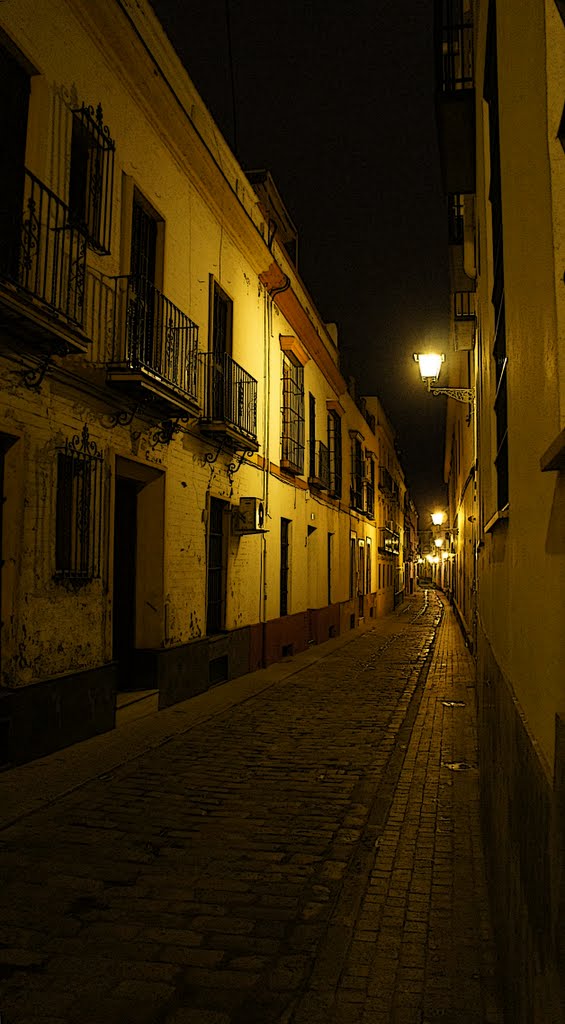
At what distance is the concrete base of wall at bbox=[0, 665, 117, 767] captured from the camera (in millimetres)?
6316

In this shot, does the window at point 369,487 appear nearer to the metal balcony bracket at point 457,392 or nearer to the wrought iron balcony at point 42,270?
the metal balcony bracket at point 457,392

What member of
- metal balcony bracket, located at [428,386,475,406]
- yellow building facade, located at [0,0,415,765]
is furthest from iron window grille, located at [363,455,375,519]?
metal balcony bracket, located at [428,386,475,406]

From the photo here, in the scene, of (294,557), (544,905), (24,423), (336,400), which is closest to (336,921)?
(544,905)

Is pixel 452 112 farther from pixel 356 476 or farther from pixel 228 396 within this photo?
pixel 356 476

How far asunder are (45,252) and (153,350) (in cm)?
240

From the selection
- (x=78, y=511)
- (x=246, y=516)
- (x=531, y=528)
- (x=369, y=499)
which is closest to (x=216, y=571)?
(x=246, y=516)

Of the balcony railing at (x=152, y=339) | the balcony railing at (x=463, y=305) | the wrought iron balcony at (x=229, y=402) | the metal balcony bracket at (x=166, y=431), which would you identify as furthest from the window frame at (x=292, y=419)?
the metal balcony bracket at (x=166, y=431)

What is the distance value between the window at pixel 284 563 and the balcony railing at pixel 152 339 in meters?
6.00

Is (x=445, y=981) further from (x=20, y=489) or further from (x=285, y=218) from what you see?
(x=285, y=218)

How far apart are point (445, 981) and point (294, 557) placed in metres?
13.5

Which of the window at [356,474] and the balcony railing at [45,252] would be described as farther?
the window at [356,474]

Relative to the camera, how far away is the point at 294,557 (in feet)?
55.0

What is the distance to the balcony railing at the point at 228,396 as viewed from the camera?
11016 mm

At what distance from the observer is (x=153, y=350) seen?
902 centimetres
